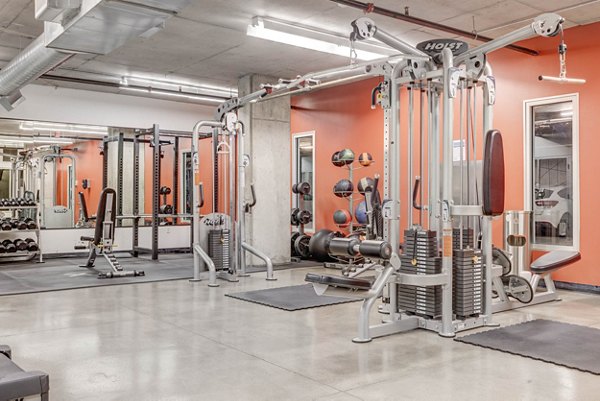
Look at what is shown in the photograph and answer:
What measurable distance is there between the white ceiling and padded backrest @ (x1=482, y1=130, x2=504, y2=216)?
6.74 feet

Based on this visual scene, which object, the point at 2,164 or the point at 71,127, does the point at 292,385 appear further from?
the point at 2,164

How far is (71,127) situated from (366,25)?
793cm

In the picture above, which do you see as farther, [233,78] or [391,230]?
[233,78]

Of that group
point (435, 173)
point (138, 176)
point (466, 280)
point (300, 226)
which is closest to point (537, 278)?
point (466, 280)

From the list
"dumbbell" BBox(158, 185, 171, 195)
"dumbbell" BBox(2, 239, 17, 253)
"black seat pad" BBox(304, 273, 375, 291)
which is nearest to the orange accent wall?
"black seat pad" BBox(304, 273, 375, 291)

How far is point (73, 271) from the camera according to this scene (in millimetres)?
7945

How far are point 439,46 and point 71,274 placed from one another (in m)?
5.91

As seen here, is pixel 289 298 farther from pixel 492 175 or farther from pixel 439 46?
pixel 439 46

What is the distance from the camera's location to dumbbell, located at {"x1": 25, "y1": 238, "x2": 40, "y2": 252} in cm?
905

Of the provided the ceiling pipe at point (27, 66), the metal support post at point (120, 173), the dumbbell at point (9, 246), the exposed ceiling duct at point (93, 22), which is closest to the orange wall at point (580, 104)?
the exposed ceiling duct at point (93, 22)

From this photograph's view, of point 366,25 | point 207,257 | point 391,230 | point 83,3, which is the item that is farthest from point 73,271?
point 366,25

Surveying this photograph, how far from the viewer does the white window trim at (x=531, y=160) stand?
6.34 metres

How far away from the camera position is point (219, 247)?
7.30m

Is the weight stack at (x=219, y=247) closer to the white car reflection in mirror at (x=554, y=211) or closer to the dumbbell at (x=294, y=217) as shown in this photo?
the dumbbell at (x=294, y=217)
